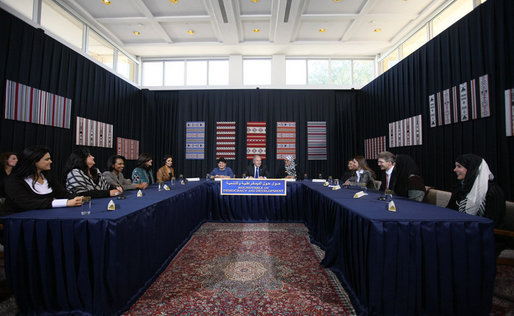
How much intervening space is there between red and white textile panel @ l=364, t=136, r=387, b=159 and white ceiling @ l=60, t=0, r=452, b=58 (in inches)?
103

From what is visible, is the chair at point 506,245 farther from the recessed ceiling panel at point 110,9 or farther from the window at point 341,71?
the recessed ceiling panel at point 110,9

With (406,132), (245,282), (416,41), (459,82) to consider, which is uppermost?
(416,41)

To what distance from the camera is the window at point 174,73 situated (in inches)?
266

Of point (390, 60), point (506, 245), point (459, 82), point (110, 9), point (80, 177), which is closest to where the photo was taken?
point (506, 245)

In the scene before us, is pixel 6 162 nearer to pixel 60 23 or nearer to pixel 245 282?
pixel 60 23

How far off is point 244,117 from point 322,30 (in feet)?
9.39

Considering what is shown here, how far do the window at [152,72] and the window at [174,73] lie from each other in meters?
0.19

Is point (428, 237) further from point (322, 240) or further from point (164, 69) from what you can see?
point (164, 69)

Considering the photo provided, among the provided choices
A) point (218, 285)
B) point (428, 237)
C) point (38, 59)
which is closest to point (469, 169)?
point (428, 237)

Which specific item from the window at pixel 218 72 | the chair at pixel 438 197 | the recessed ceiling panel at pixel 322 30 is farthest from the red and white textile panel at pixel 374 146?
the window at pixel 218 72

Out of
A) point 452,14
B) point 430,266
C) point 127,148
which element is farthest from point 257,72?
point 430,266

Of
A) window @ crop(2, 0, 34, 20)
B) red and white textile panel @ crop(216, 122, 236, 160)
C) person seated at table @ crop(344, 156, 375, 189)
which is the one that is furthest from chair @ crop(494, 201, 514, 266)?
window @ crop(2, 0, 34, 20)

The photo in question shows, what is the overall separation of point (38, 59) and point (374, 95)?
638cm

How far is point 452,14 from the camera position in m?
4.30
